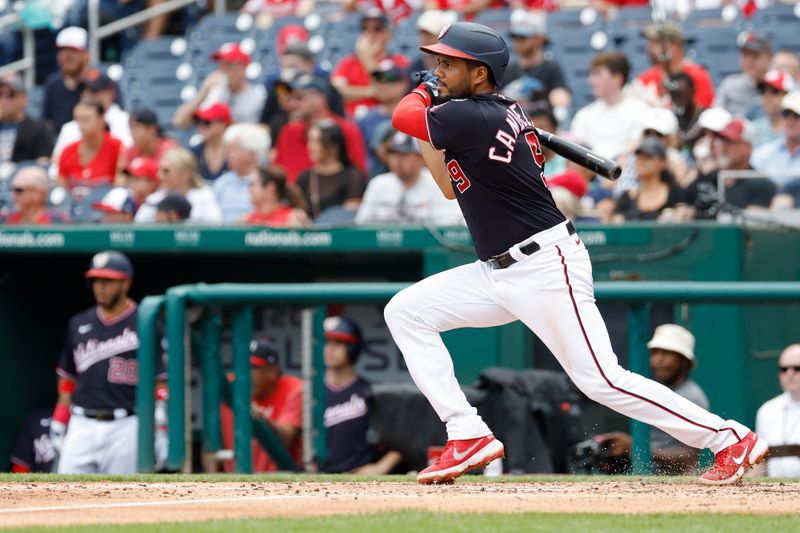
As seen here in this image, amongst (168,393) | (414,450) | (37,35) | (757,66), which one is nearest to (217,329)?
(168,393)

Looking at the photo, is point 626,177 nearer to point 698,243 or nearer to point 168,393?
point 698,243

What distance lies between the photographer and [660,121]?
8.55 meters

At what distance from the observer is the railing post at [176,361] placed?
705 centimetres

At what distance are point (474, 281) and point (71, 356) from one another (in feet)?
12.8

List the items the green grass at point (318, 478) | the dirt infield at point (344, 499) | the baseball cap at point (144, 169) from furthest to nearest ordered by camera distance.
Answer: the baseball cap at point (144, 169) < the green grass at point (318, 478) < the dirt infield at point (344, 499)

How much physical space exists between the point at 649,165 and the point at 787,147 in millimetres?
1032

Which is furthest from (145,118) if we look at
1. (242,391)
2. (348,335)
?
(242,391)

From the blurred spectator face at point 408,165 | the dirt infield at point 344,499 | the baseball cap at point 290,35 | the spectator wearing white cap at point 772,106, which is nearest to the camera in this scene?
the dirt infield at point 344,499

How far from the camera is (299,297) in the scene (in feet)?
23.0

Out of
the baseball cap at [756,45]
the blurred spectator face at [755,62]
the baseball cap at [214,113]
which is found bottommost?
the baseball cap at [214,113]

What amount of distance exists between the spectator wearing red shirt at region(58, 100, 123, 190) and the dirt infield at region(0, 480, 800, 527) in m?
4.78

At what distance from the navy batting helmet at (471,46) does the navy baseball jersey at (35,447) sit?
180 inches

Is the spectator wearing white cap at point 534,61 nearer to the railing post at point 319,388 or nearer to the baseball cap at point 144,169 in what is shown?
the baseball cap at point 144,169

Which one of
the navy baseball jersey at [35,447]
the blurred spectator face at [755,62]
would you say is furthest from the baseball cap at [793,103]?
the navy baseball jersey at [35,447]
